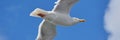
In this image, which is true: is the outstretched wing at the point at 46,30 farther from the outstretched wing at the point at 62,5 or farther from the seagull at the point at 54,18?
the outstretched wing at the point at 62,5

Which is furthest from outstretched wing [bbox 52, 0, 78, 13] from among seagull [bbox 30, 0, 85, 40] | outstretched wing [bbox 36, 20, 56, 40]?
outstretched wing [bbox 36, 20, 56, 40]

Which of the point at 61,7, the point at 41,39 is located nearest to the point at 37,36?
the point at 41,39

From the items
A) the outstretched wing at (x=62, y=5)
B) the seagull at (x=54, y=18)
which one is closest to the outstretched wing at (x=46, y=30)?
the seagull at (x=54, y=18)

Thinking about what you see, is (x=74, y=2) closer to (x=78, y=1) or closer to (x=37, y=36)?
(x=78, y=1)

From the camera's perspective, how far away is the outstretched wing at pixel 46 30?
2507cm

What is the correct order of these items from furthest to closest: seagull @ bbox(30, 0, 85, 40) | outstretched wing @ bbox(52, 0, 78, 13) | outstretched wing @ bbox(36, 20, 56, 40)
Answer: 1. outstretched wing @ bbox(36, 20, 56, 40)
2. outstretched wing @ bbox(52, 0, 78, 13)
3. seagull @ bbox(30, 0, 85, 40)

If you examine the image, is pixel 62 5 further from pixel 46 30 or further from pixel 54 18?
pixel 46 30

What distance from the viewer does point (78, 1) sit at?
80.3 feet

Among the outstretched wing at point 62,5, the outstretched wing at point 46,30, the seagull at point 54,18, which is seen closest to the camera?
the seagull at point 54,18

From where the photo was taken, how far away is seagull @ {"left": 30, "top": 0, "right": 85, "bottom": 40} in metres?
24.2

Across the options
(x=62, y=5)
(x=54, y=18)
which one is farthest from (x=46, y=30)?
(x=62, y=5)

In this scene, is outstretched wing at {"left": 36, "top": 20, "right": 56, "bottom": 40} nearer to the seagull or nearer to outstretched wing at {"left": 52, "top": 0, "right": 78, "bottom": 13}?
the seagull

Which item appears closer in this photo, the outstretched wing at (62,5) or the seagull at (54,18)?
the seagull at (54,18)

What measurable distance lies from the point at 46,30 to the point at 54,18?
4.36 ft
